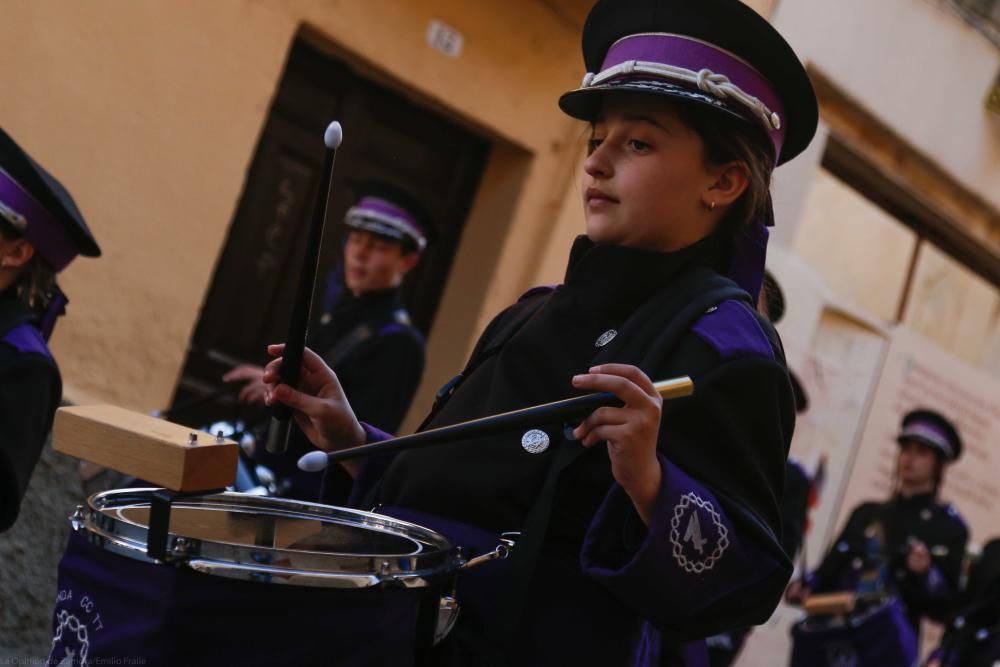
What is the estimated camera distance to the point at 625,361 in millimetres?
2092

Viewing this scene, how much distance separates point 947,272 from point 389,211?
751 cm

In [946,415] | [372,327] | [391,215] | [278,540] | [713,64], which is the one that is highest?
[946,415]

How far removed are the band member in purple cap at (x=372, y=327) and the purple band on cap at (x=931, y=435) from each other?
391cm

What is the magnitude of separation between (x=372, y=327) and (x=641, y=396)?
12.1 ft

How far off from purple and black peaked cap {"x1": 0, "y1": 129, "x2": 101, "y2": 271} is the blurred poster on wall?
27.7ft

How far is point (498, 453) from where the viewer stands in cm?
212

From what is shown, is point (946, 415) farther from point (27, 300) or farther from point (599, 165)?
point (599, 165)

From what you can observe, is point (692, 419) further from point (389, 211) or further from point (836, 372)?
point (836, 372)

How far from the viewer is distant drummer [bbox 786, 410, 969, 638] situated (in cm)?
758

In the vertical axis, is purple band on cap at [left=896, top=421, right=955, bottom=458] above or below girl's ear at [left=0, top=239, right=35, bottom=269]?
above

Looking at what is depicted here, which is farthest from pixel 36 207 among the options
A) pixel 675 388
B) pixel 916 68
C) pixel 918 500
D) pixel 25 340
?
pixel 916 68

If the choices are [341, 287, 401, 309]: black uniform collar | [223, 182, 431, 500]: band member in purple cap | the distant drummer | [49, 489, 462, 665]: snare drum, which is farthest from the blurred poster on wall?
[49, 489, 462, 665]: snare drum

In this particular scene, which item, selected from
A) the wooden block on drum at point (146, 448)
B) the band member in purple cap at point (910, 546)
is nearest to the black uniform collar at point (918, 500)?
the band member in purple cap at point (910, 546)

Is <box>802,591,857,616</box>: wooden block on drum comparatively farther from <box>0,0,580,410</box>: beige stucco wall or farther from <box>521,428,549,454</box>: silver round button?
<box>521,428,549,454</box>: silver round button
